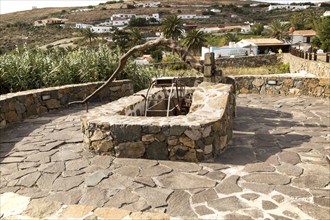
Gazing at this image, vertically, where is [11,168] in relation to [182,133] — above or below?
below

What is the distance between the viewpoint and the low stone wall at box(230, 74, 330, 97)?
8844 mm

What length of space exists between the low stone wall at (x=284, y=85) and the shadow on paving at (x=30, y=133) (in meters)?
5.43

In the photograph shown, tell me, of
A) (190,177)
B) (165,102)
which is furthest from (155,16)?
(190,177)

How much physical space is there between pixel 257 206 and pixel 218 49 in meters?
36.4

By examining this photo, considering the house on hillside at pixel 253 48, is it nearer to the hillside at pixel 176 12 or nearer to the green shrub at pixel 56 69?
the green shrub at pixel 56 69

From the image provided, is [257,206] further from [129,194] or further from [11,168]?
[11,168]

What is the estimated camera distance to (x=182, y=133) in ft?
14.3

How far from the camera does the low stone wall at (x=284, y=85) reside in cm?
884

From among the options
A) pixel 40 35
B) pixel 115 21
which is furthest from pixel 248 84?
pixel 115 21

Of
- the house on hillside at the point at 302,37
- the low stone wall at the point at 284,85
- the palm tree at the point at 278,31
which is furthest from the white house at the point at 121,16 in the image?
the low stone wall at the point at 284,85

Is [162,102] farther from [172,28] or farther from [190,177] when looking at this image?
[172,28]

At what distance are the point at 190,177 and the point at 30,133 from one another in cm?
339

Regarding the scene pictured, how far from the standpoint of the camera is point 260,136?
5.55 m

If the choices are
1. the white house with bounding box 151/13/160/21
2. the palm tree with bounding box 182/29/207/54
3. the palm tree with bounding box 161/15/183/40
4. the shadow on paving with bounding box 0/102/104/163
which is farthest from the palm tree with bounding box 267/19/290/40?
the white house with bounding box 151/13/160/21
